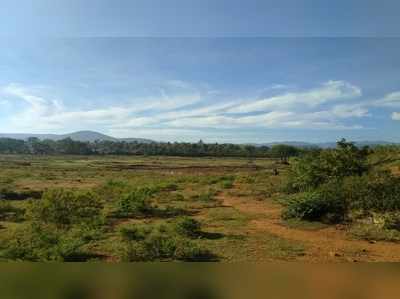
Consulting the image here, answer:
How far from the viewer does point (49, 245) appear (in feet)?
31.7

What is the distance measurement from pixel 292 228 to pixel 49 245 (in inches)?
329

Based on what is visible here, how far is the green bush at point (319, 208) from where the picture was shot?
14.6 m

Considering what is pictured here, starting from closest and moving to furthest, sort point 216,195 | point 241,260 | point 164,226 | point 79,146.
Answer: point 241,260, point 164,226, point 216,195, point 79,146

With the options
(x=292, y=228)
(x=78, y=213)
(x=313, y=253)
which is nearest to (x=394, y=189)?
(x=292, y=228)

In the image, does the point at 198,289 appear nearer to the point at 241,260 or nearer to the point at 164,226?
the point at 241,260

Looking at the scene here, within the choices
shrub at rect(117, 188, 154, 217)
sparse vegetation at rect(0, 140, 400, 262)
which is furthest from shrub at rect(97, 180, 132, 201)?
shrub at rect(117, 188, 154, 217)

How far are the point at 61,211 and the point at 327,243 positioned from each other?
982 cm

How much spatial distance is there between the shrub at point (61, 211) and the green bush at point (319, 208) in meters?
7.94

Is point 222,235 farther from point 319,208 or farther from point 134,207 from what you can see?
point 134,207

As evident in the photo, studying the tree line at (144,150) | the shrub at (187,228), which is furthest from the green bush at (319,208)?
the tree line at (144,150)

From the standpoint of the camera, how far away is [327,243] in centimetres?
1114

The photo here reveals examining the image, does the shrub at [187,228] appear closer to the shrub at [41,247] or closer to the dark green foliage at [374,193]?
the shrub at [41,247]

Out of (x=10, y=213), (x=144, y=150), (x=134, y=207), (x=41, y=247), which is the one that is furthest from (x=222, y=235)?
(x=144, y=150)

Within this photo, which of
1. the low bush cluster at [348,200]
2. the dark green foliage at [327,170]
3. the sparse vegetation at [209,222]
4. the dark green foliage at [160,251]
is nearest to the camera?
the dark green foliage at [160,251]
